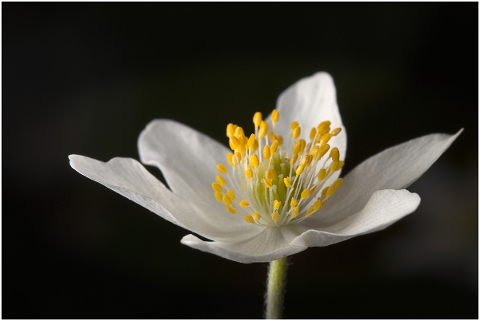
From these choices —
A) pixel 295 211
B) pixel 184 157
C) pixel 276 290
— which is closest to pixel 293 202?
pixel 295 211

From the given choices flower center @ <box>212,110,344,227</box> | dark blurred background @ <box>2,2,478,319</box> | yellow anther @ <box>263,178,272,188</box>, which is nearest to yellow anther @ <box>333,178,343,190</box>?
flower center @ <box>212,110,344,227</box>

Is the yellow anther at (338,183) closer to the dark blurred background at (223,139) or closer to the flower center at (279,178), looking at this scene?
the flower center at (279,178)

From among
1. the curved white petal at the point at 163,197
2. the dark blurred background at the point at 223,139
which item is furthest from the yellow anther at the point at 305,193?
the dark blurred background at the point at 223,139

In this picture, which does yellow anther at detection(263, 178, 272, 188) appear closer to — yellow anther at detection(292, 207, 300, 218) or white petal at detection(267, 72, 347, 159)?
yellow anther at detection(292, 207, 300, 218)

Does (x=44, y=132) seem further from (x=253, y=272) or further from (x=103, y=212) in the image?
(x=253, y=272)

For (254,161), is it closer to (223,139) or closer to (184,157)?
(184,157)

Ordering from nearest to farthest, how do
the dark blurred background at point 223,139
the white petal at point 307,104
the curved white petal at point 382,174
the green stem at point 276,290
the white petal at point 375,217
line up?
1. the white petal at point 375,217
2. the green stem at point 276,290
3. the curved white petal at point 382,174
4. the white petal at point 307,104
5. the dark blurred background at point 223,139

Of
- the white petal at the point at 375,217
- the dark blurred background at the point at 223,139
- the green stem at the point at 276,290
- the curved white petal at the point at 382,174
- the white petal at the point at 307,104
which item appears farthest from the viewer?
the dark blurred background at the point at 223,139
